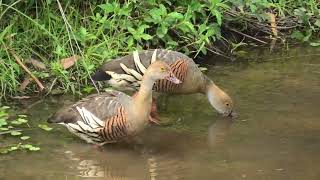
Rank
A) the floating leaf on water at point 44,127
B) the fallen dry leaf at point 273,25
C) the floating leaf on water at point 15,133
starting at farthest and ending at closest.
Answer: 1. the fallen dry leaf at point 273,25
2. the floating leaf on water at point 44,127
3. the floating leaf on water at point 15,133

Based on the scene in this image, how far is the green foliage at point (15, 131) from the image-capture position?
6.10 m

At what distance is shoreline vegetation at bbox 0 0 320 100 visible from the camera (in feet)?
24.5

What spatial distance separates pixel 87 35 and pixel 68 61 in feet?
1.24

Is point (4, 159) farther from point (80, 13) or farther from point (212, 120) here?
point (80, 13)

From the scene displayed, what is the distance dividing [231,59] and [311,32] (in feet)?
4.92

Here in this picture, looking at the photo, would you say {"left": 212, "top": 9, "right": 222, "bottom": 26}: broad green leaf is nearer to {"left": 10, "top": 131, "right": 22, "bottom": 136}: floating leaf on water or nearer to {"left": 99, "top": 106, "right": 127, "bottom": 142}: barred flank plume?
{"left": 99, "top": 106, "right": 127, "bottom": 142}: barred flank plume

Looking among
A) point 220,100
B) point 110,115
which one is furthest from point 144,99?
point 220,100

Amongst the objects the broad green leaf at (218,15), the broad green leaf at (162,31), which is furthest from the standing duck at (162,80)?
the broad green leaf at (218,15)

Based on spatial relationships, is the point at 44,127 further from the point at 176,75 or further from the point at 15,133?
the point at 176,75

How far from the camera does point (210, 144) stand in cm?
636

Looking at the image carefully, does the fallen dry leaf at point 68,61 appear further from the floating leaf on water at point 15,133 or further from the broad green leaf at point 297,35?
the broad green leaf at point 297,35

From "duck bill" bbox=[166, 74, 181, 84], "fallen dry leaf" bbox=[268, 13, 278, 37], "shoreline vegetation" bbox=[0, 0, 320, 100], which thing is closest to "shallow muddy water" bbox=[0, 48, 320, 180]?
"shoreline vegetation" bbox=[0, 0, 320, 100]

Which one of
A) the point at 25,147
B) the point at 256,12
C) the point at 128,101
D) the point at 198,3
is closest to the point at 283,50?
the point at 256,12

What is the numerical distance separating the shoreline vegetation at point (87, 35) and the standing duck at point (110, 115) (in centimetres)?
118
